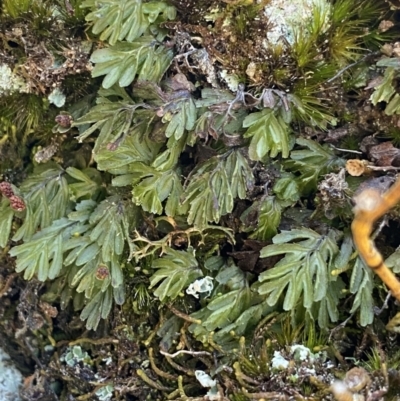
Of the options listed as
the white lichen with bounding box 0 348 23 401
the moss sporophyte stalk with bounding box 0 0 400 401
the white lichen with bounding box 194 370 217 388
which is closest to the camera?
the moss sporophyte stalk with bounding box 0 0 400 401

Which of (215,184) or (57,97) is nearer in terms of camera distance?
(215,184)

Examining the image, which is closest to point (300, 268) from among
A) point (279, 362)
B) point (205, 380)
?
point (279, 362)

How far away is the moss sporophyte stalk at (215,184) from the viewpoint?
144cm

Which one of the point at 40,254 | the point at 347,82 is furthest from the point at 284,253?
the point at 40,254

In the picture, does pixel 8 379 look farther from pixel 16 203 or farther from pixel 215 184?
pixel 215 184

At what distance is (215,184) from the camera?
4.89 feet

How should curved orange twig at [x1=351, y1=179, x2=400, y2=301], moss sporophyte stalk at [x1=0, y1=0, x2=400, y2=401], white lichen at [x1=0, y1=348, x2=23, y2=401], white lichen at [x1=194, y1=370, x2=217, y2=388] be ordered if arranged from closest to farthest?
curved orange twig at [x1=351, y1=179, x2=400, y2=301] < moss sporophyte stalk at [x1=0, y1=0, x2=400, y2=401] < white lichen at [x1=194, y1=370, x2=217, y2=388] < white lichen at [x1=0, y1=348, x2=23, y2=401]

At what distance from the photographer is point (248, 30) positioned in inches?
57.8

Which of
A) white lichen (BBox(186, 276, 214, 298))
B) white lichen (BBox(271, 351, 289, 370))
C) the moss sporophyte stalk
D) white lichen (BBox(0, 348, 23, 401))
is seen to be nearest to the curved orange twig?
the moss sporophyte stalk

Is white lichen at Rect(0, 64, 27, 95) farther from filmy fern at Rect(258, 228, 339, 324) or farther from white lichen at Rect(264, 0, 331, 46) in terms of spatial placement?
filmy fern at Rect(258, 228, 339, 324)

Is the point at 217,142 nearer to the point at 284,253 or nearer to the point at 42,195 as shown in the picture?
the point at 284,253

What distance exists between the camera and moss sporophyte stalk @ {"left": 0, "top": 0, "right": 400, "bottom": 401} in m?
1.44

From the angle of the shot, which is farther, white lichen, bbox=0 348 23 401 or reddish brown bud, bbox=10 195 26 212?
white lichen, bbox=0 348 23 401

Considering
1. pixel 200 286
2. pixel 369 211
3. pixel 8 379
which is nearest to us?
pixel 369 211
